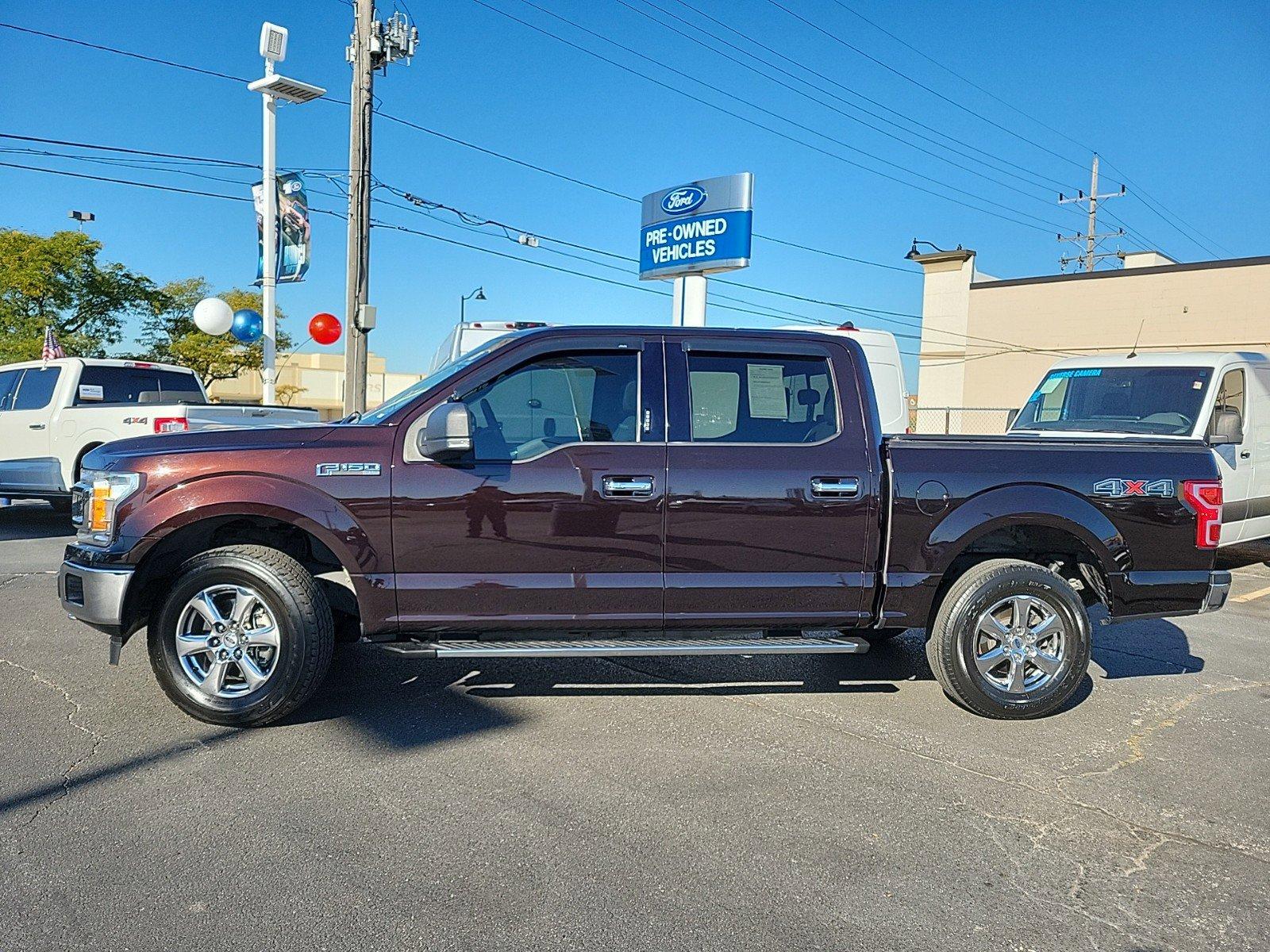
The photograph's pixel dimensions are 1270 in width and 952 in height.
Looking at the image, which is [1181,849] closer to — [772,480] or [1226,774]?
[1226,774]

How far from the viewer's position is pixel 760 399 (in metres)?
5.00

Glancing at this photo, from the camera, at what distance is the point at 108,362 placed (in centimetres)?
1145

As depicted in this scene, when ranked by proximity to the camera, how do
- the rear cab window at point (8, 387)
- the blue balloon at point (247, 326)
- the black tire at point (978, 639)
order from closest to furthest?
the black tire at point (978, 639) → the rear cab window at point (8, 387) → the blue balloon at point (247, 326)

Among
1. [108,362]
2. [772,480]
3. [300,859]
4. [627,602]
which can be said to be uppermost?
[108,362]

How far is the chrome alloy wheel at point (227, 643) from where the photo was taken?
4.50m

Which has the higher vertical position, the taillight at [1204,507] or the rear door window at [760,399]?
the rear door window at [760,399]

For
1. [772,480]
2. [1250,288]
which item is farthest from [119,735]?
[1250,288]

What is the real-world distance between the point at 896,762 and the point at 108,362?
10739 millimetres

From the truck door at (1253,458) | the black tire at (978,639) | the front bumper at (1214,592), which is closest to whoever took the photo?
the black tire at (978,639)

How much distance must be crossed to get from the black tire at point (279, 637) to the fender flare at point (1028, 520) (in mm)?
3107

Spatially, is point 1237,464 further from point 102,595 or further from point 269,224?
point 269,224

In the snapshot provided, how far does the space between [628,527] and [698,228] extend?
1453 centimetres

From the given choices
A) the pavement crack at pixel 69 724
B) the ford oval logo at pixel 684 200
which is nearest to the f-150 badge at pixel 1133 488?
the pavement crack at pixel 69 724

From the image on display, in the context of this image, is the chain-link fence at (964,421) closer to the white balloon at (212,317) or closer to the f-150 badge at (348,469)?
the white balloon at (212,317)
